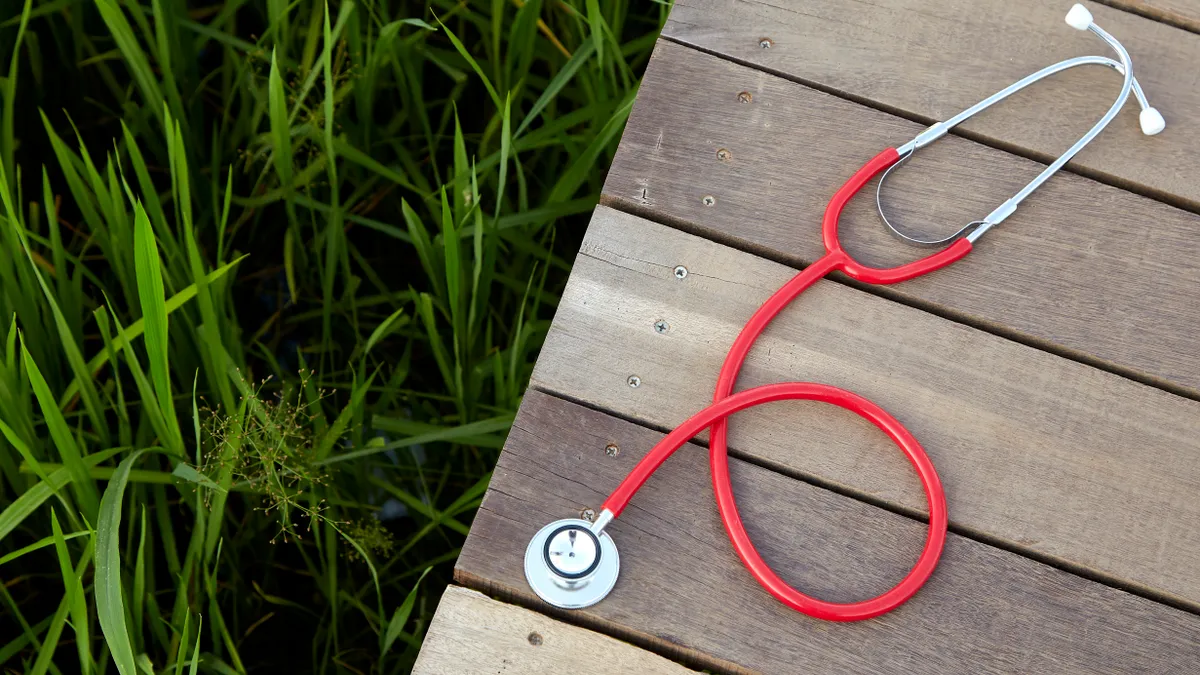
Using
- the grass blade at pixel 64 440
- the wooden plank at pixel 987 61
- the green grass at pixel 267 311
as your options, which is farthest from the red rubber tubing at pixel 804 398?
the grass blade at pixel 64 440

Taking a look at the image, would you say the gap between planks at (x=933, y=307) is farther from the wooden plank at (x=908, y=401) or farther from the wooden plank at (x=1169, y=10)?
the wooden plank at (x=1169, y=10)

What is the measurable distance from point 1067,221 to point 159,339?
1116mm

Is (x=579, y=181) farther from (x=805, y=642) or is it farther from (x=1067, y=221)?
(x=805, y=642)

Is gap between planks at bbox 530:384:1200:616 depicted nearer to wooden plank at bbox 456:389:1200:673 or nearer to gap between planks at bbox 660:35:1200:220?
wooden plank at bbox 456:389:1200:673

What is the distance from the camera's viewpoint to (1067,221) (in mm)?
1485

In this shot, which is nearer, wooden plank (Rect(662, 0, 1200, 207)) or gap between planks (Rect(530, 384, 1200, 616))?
gap between planks (Rect(530, 384, 1200, 616))

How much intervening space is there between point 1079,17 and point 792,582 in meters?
0.86

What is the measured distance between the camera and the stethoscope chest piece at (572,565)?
1.22 metres

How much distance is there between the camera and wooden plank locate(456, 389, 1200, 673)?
123 cm

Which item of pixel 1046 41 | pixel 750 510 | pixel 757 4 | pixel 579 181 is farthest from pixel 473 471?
pixel 1046 41

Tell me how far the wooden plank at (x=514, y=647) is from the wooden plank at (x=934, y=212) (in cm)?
53

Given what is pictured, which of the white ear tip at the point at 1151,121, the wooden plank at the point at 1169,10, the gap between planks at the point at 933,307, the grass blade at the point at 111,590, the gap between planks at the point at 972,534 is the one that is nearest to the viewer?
the grass blade at the point at 111,590

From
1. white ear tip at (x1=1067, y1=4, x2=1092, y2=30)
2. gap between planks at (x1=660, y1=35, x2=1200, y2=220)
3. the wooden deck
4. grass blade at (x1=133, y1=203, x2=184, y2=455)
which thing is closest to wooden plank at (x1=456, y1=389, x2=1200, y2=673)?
the wooden deck

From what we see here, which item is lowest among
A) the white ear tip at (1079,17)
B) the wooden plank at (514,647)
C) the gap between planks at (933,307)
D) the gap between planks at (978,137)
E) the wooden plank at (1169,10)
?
the wooden plank at (514,647)
